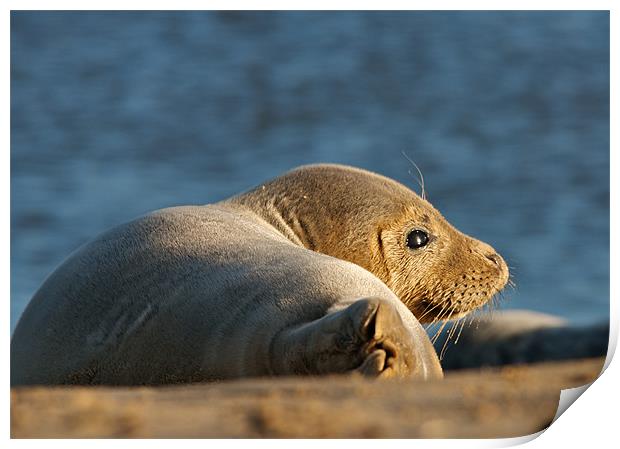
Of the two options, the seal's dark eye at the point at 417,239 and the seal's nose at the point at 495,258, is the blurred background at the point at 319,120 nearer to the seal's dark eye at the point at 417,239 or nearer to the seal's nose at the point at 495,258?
the seal's nose at the point at 495,258

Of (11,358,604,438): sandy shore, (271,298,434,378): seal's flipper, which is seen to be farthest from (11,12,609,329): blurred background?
(11,358,604,438): sandy shore

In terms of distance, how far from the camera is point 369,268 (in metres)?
5.77

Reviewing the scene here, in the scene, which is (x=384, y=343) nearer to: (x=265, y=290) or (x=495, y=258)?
(x=265, y=290)

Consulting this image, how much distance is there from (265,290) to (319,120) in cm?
833

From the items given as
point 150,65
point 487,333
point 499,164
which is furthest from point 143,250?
point 499,164

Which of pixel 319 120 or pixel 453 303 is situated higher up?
pixel 453 303

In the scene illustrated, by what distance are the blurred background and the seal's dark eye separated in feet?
8.31

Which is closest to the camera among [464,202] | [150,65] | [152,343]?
[152,343]

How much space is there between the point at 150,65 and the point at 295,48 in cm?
214

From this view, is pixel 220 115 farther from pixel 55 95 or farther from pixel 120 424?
pixel 120 424

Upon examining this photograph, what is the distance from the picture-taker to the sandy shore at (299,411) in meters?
3.04

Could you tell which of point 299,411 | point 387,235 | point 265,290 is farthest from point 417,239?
point 299,411

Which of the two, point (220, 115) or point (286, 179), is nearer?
point (286, 179)

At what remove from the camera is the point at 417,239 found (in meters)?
5.96
